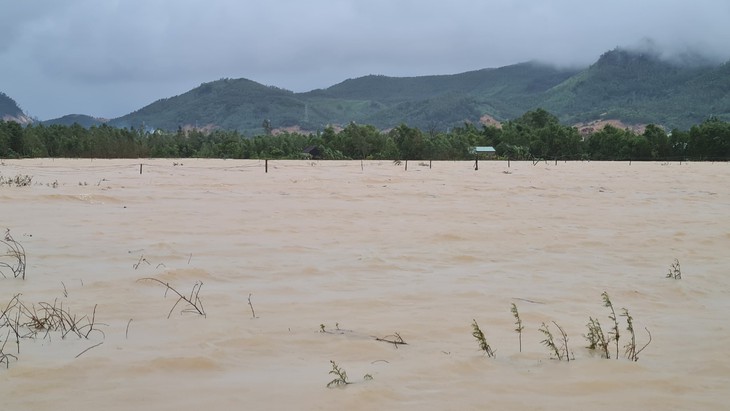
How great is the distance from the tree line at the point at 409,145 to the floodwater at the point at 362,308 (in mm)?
43975

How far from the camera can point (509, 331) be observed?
3514mm

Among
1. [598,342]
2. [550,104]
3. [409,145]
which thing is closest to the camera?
[598,342]

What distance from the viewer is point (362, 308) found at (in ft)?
13.0

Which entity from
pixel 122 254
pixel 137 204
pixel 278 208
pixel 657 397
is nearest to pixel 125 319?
pixel 122 254

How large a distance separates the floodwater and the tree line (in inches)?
1731

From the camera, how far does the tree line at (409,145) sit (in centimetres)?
5050

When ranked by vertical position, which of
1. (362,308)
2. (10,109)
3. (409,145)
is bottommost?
(362,308)

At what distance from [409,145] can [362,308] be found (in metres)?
53.1

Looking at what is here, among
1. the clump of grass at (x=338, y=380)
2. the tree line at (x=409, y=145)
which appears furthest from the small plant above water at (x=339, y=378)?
the tree line at (x=409, y=145)

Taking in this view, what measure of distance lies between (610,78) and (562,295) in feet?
543

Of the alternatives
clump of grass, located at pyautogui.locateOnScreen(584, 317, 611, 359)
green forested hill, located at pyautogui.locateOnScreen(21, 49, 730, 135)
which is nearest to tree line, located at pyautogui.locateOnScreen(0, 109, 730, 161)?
clump of grass, located at pyautogui.locateOnScreen(584, 317, 611, 359)

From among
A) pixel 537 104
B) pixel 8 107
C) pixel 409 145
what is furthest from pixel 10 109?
pixel 409 145

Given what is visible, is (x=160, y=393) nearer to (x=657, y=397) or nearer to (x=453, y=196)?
(x=657, y=397)

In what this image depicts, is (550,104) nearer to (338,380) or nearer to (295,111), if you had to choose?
(295,111)
